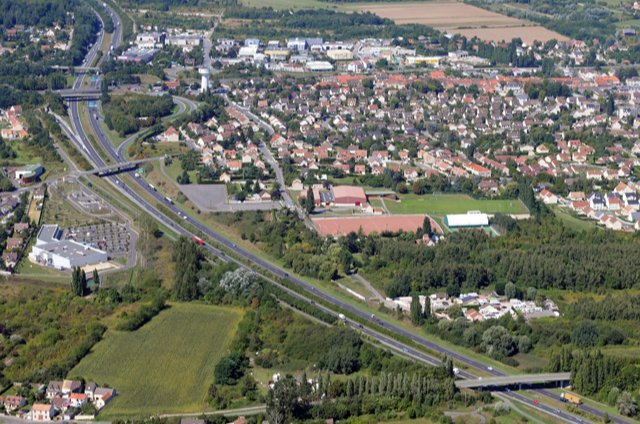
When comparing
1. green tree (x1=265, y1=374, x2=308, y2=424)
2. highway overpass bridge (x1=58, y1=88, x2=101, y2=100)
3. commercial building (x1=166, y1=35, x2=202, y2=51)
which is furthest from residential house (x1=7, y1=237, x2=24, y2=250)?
commercial building (x1=166, y1=35, x2=202, y2=51)

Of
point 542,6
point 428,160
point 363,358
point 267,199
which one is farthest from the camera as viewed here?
point 542,6

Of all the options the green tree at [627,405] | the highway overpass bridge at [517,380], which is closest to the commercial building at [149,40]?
the highway overpass bridge at [517,380]

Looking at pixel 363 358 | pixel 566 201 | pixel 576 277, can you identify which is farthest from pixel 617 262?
pixel 363 358

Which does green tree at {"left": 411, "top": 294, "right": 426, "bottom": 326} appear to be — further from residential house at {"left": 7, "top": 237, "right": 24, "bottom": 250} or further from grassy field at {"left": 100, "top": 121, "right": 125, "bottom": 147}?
grassy field at {"left": 100, "top": 121, "right": 125, "bottom": 147}

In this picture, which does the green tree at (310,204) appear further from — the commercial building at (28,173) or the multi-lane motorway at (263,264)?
the commercial building at (28,173)

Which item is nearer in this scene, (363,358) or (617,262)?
(363,358)

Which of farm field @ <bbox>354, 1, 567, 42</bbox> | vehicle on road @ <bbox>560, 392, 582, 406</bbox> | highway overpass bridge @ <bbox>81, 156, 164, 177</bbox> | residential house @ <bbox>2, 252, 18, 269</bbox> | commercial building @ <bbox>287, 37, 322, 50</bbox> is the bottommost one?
vehicle on road @ <bbox>560, 392, 582, 406</bbox>

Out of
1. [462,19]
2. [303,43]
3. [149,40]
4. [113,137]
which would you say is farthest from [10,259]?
[462,19]

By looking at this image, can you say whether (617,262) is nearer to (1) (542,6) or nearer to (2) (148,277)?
(2) (148,277)
